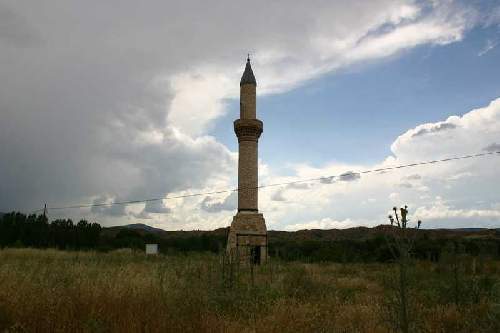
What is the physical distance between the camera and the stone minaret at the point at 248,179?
24531 millimetres

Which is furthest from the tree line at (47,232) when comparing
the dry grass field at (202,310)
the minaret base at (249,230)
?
the dry grass field at (202,310)

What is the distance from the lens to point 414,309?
7594 mm

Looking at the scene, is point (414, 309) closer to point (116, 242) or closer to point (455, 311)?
point (455, 311)

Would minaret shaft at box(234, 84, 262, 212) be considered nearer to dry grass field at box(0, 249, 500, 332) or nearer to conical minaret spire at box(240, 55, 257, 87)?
conical minaret spire at box(240, 55, 257, 87)

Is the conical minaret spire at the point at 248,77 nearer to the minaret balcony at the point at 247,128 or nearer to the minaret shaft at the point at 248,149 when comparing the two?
the minaret shaft at the point at 248,149

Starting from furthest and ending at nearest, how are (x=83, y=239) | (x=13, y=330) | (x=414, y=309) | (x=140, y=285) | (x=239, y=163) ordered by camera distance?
(x=83, y=239) < (x=239, y=163) < (x=140, y=285) < (x=414, y=309) < (x=13, y=330)

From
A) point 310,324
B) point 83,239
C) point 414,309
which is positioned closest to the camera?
point 310,324

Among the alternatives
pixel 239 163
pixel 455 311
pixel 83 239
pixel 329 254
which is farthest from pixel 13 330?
pixel 83 239

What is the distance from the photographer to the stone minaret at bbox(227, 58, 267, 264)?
2453 cm

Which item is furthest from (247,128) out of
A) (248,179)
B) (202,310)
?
(202,310)

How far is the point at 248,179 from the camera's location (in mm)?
25234

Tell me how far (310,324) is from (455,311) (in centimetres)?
320

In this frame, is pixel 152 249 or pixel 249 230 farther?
pixel 152 249

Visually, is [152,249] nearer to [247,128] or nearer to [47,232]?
[247,128]
